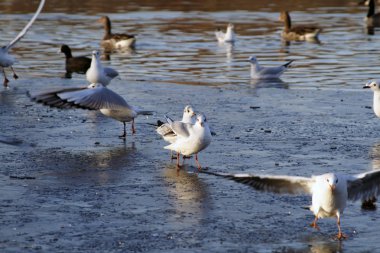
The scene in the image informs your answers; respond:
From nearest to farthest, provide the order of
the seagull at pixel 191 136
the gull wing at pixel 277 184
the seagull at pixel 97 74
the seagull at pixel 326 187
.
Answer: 1. the seagull at pixel 326 187
2. the gull wing at pixel 277 184
3. the seagull at pixel 191 136
4. the seagull at pixel 97 74

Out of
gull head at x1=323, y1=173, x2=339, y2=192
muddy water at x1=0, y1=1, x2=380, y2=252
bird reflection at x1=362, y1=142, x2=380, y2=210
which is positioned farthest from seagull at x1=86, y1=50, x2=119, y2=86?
gull head at x1=323, y1=173, x2=339, y2=192

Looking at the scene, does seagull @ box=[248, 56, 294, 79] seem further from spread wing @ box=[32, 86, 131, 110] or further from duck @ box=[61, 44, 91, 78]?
spread wing @ box=[32, 86, 131, 110]

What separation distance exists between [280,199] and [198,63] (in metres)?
12.4

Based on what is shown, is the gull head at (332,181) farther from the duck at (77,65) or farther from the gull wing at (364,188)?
the duck at (77,65)

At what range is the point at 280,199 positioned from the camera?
9695 mm

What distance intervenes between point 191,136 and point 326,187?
2.97 m

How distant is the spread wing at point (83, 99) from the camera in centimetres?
1191

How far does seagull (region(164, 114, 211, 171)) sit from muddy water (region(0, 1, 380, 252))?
0.30m

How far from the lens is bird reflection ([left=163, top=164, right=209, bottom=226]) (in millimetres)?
9000

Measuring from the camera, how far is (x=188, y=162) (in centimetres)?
1173

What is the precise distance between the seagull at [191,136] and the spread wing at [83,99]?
1482 mm

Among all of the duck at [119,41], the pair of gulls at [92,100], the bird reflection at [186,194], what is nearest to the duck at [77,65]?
the duck at [119,41]

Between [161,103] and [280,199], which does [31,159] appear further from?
[161,103]

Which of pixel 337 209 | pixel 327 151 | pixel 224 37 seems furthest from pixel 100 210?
pixel 224 37
